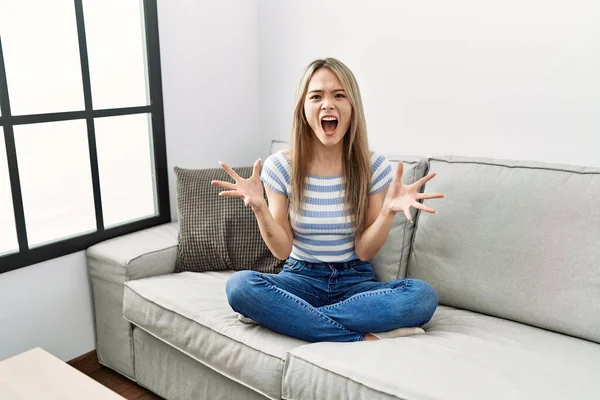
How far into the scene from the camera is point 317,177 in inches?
72.4

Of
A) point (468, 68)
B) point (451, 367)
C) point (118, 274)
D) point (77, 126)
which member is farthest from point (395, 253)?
point (77, 126)

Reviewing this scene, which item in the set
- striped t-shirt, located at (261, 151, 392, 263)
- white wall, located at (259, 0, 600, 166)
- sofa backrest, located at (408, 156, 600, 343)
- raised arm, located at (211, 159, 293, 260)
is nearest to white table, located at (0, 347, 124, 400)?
raised arm, located at (211, 159, 293, 260)

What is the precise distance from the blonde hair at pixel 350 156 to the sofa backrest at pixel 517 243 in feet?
0.96

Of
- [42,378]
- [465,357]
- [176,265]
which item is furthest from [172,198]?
[465,357]

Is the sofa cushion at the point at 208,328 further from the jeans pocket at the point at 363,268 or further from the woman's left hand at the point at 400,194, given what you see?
the woman's left hand at the point at 400,194

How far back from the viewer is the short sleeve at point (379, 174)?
1838 millimetres

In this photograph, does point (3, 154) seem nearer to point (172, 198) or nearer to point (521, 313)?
point (172, 198)

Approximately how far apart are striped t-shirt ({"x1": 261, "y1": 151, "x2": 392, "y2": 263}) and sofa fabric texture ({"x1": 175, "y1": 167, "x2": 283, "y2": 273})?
1.09 feet

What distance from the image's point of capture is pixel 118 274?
206 centimetres

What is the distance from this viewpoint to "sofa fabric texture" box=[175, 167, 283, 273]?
7.04 ft

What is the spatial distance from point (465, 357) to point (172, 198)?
156 centimetres

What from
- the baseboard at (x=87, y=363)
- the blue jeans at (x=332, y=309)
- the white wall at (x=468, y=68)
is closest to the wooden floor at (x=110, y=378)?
the baseboard at (x=87, y=363)

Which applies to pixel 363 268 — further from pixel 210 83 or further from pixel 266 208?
pixel 210 83

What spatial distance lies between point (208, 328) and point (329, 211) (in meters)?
0.52
